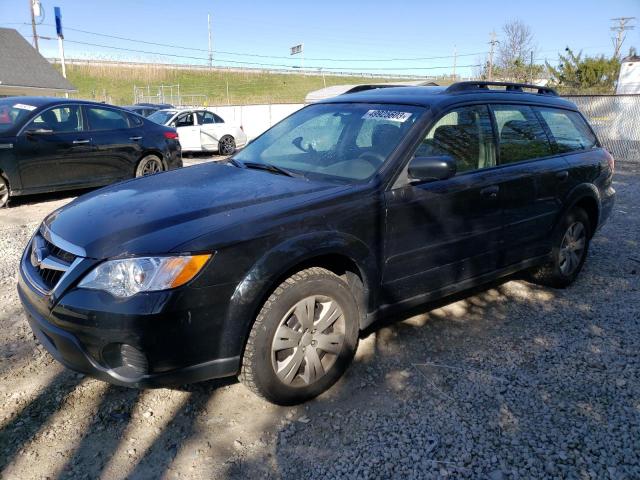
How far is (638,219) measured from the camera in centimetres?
737

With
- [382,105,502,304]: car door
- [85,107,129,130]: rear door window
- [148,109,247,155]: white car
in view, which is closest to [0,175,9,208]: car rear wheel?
[85,107,129,130]: rear door window

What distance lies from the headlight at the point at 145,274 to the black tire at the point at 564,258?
10.9ft

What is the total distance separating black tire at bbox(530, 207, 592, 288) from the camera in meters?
4.47

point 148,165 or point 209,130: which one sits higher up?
point 209,130

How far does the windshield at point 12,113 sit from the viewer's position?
7.14 metres

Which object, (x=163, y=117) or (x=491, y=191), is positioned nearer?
(x=491, y=191)

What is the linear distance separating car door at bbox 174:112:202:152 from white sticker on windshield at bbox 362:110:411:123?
40.9 feet

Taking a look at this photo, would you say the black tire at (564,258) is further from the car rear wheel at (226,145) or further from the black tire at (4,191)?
the car rear wheel at (226,145)

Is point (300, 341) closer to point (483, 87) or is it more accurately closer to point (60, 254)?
point (60, 254)

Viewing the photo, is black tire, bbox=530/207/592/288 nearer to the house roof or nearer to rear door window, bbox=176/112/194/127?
rear door window, bbox=176/112/194/127

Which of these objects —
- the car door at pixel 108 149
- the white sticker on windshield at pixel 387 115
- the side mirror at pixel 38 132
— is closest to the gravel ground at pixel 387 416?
the white sticker on windshield at pixel 387 115

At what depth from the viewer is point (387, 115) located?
3523 millimetres

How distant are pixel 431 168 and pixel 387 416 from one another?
1442 mm

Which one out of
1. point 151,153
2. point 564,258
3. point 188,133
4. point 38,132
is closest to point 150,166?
point 151,153
